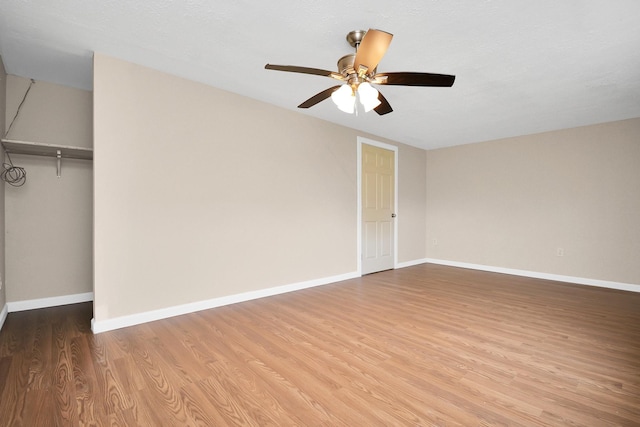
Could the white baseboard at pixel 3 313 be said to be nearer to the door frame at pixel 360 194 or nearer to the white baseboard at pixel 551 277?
the door frame at pixel 360 194

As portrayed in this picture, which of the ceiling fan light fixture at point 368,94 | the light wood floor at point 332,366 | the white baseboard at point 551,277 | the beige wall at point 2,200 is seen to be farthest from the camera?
the white baseboard at point 551,277

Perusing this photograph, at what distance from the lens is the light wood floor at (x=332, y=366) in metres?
1.50

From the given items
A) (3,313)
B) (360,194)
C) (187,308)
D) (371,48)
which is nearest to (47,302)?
(3,313)

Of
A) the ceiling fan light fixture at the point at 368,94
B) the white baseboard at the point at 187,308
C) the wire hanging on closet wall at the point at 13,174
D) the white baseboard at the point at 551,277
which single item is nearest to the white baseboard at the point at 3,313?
the white baseboard at the point at 187,308

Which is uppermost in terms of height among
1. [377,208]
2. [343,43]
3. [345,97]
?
[343,43]

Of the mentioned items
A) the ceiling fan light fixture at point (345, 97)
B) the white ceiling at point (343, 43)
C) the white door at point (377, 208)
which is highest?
the white ceiling at point (343, 43)

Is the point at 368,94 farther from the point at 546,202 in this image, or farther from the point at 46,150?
the point at 546,202

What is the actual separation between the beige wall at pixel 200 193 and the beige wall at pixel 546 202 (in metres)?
2.72

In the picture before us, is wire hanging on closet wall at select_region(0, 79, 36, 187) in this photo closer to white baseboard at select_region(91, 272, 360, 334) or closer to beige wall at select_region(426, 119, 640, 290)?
white baseboard at select_region(91, 272, 360, 334)

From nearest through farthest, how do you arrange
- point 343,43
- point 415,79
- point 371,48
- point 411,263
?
point 371,48
point 415,79
point 343,43
point 411,263

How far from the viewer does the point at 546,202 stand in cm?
464

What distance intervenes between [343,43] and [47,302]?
3865 mm

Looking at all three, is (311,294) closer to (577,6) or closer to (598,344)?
(598,344)

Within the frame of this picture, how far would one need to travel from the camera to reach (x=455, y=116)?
394 cm
